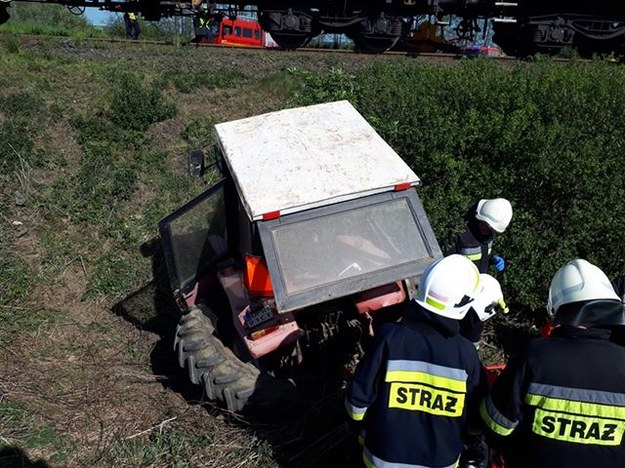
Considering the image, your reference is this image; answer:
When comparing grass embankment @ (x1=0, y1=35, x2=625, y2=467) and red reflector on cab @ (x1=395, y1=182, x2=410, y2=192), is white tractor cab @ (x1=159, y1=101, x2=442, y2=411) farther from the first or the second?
grass embankment @ (x1=0, y1=35, x2=625, y2=467)

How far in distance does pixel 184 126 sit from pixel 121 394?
5.90 metres

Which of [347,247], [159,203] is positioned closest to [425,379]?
[347,247]

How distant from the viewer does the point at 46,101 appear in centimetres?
1018

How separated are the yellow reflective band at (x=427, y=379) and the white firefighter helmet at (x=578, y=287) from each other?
56 centimetres

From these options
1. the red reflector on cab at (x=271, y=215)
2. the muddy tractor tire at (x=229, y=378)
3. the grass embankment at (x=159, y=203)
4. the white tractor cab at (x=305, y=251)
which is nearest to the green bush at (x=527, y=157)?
the grass embankment at (x=159, y=203)

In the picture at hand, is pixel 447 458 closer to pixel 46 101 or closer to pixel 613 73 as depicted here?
pixel 613 73

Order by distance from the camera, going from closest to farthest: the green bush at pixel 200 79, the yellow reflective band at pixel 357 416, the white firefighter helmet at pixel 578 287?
1. the white firefighter helmet at pixel 578 287
2. the yellow reflective band at pixel 357 416
3. the green bush at pixel 200 79

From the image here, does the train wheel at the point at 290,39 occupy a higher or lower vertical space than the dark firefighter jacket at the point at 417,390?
lower

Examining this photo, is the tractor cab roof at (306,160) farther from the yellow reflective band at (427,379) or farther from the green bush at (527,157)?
the green bush at (527,157)

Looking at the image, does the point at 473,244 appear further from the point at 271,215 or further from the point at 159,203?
the point at 159,203

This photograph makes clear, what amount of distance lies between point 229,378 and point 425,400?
5.19 feet

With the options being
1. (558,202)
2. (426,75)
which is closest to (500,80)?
(426,75)

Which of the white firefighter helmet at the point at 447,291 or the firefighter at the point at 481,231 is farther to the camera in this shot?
the firefighter at the point at 481,231

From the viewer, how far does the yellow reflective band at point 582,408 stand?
8.20ft
